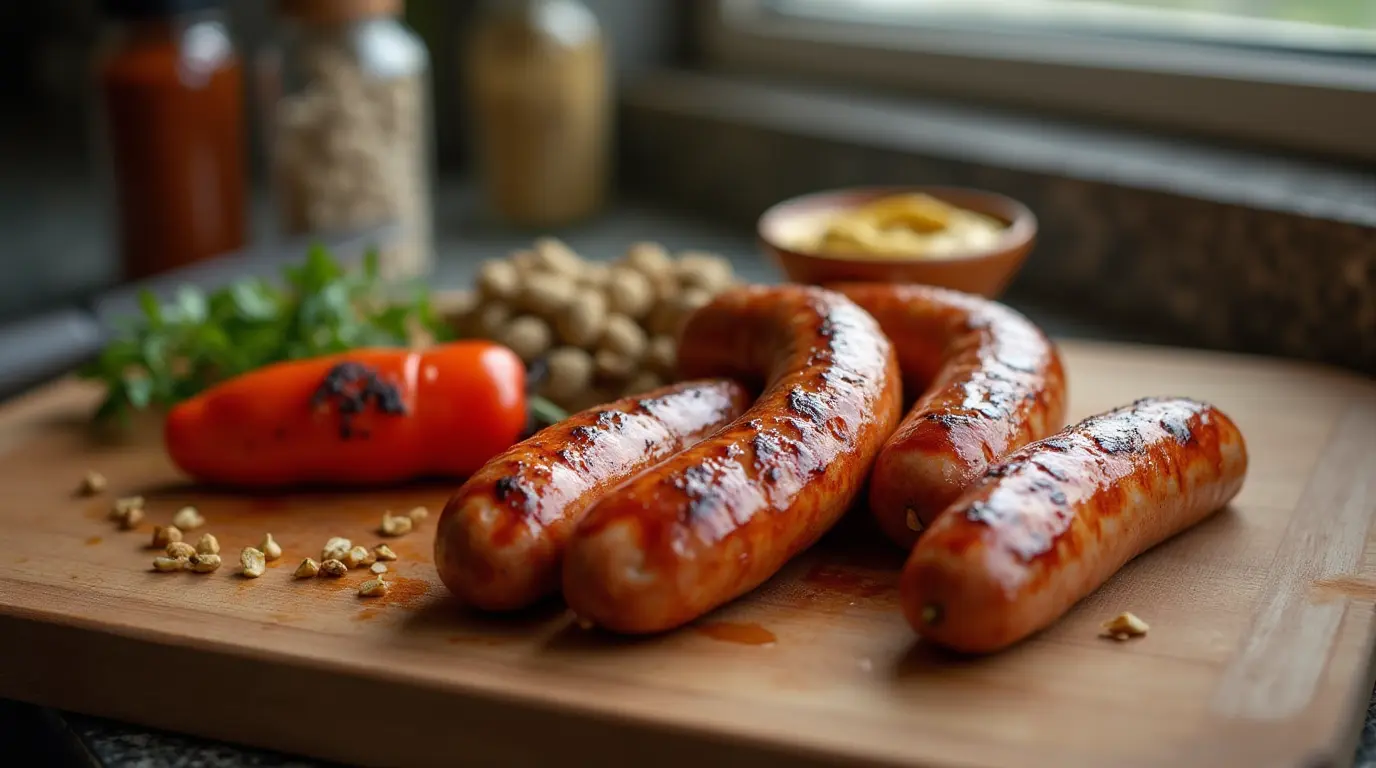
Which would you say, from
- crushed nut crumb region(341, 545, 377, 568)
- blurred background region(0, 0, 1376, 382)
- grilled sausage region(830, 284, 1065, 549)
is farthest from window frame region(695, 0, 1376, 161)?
crushed nut crumb region(341, 545, 377, 568)

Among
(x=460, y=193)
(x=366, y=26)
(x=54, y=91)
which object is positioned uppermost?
(x=366, y=26)

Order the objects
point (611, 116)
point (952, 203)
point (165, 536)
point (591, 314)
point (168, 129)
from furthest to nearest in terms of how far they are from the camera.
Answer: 1. point (611, 116)
2. point (168, 129)
3. point (952, 203)
4. point (591, 314)
5. point (165, 536)

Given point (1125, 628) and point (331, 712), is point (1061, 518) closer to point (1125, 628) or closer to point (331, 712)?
point (1125, 628)

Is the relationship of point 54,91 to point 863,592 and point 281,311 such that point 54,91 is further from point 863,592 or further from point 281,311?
point 863,592

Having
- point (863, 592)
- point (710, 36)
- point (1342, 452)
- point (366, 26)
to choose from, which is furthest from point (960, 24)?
point (863, 592)

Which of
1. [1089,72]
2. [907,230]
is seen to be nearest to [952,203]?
[907,230]

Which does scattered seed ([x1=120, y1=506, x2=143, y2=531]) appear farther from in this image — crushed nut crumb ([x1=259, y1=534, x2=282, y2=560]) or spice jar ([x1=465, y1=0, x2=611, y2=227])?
spice jar ([x1=465, y1=0, x2=611, y2=227])
